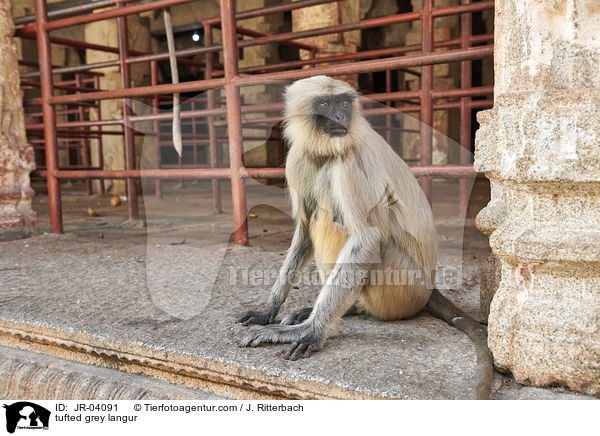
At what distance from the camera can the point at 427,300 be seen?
6.36ft

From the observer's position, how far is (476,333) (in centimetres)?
165

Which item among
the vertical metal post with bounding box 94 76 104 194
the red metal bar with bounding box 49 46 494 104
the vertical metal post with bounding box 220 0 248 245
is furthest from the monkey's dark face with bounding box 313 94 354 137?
the vertical metal post with bounding box 94 76 104 194

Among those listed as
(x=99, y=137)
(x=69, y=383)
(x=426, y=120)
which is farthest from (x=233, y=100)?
(x=99, y=137)

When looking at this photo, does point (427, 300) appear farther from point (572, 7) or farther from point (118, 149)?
point (118, 149)

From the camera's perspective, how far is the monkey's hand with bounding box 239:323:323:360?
1586mm

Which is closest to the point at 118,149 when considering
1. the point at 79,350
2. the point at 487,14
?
the point at 79,350

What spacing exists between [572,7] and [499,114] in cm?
30

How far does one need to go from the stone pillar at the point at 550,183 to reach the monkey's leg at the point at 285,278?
34.3 inches

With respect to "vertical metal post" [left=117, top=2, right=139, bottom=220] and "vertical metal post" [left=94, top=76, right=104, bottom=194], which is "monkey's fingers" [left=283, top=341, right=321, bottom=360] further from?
"vertical metal post" [left=94, top=76, right=104, bottom=194]

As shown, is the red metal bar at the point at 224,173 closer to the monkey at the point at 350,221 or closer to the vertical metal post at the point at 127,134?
the monkey at the point at 350,221

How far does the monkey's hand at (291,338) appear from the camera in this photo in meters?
1.59

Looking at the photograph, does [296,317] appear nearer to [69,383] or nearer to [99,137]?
[69,383]

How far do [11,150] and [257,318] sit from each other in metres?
2.89

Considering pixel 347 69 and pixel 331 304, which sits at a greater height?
pixel 347 69
